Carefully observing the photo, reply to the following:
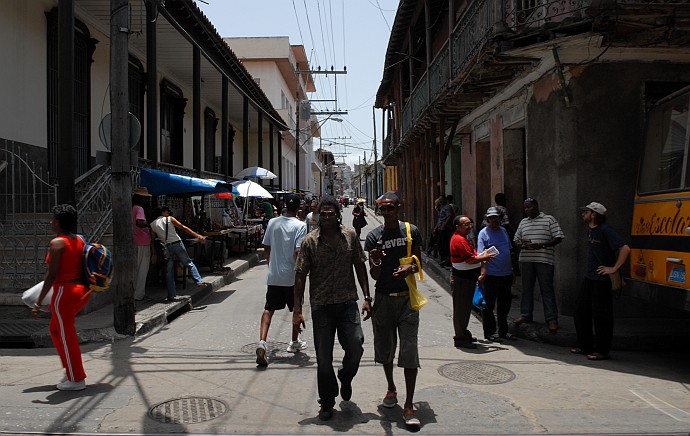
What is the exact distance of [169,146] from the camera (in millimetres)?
18391

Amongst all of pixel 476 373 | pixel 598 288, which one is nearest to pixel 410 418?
pixel 476 373

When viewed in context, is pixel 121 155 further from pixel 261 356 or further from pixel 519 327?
pixel 519 327

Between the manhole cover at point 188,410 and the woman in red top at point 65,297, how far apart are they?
0.97 metres

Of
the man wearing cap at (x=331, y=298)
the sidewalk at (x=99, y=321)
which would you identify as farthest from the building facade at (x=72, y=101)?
the man wearing cap at (x=331, y=298)

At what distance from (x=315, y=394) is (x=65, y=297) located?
2.48 m

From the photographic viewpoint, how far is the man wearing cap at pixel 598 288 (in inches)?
244

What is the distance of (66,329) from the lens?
5066 mm

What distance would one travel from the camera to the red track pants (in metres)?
5.05

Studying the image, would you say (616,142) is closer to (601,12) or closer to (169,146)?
(601,12)

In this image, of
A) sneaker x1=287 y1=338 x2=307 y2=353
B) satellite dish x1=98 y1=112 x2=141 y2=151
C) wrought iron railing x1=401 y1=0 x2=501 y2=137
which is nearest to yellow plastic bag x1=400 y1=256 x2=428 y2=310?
sneaker x1=287 y1=338 x2=307 y2=353

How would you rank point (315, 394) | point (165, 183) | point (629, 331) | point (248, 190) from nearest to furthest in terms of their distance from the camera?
point (315, 394) → point (629, 331) → point (165, 183) → point (248, 190)

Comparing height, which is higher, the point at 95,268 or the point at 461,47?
the point at 461,47

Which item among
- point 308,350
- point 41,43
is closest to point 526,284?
point 308,350

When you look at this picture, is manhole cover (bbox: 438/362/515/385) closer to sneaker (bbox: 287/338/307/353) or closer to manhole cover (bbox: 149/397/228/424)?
sneaker (bbox: 287/338/307/353)
